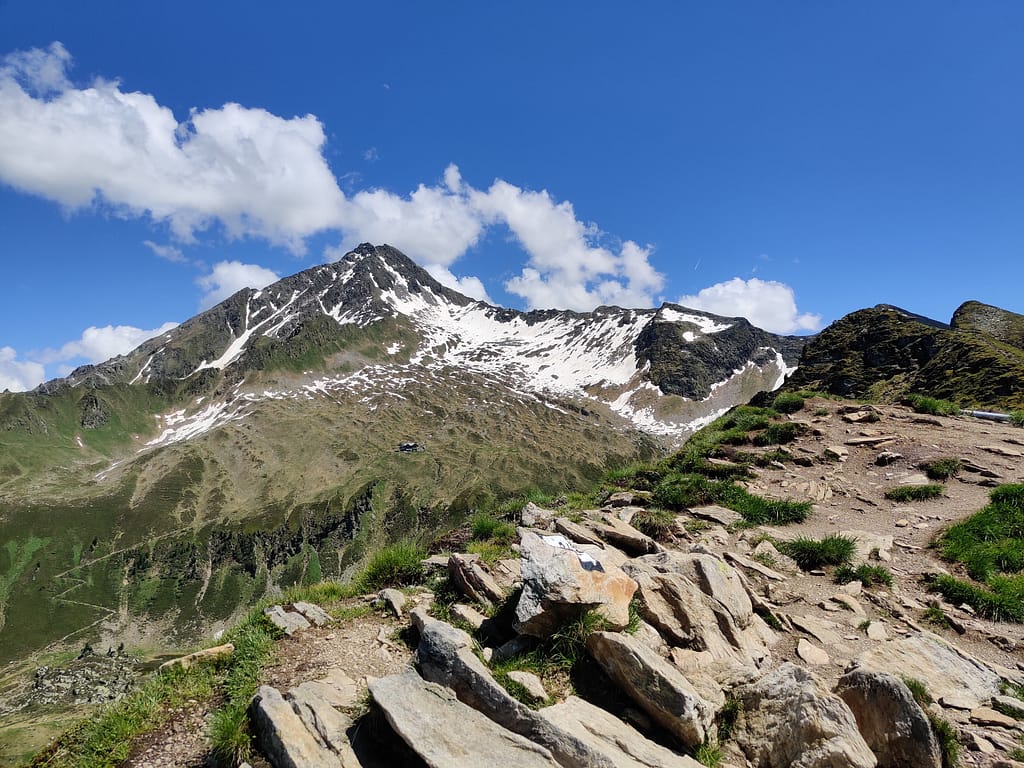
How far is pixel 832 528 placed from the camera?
1327cm

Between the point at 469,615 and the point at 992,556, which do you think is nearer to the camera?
the point at 469,615

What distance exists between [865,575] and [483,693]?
913 centimetres

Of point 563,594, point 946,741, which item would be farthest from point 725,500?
point 563,594

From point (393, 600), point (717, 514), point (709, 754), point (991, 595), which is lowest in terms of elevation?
point (709, 754)

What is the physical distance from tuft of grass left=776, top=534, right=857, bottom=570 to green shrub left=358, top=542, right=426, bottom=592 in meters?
8.83

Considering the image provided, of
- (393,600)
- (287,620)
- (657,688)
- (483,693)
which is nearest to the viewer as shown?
(483,693)

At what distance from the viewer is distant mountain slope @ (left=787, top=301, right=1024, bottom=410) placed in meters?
39.5

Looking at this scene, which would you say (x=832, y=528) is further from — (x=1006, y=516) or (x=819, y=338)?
(x=819, y=338)

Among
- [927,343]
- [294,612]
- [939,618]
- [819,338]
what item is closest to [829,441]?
[939,618]

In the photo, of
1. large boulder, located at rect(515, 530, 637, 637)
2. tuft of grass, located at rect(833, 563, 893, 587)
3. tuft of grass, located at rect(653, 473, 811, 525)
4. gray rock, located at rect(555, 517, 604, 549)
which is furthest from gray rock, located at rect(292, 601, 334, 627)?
tuft of grass, located at rect(833, 563, 893, 587)

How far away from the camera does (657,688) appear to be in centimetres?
577

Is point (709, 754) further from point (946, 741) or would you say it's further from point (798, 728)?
point (946, 741)

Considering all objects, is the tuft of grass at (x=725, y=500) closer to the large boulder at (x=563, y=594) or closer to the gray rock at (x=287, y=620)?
the large boulder at (x=563, y=594)

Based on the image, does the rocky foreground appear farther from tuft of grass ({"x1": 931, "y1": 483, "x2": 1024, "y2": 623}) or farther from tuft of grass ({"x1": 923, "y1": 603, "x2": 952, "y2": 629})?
tuft of grass ({"x1": 931, "y1": 483, "x2": 1024, "y2": 623})
